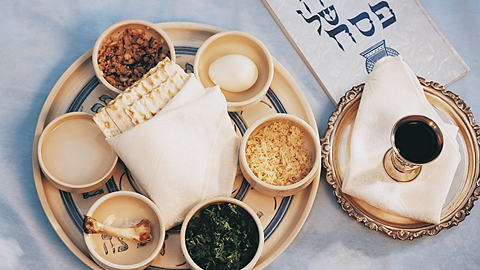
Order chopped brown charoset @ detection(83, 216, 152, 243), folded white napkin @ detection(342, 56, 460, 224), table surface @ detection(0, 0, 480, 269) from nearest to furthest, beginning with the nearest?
chopped brown charoset @ detection(83, 216, 152, 243), folded white napkin @ detection(342, 56, 460, 224), table surface @ detection(0, 0, 480, 269)

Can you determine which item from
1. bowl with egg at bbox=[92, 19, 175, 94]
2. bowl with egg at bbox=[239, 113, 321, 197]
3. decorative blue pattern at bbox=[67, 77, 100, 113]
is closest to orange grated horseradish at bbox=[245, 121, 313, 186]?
bowl with egg at bbox=[239, 113, 321, 197]

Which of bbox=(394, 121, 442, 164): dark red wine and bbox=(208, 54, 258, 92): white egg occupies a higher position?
bbox=(208, 54, 258, 92): white egg

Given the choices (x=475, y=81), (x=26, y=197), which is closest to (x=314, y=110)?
(x=475, y=81)

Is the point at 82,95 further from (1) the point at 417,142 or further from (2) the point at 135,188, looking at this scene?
(1) the point at 417,142

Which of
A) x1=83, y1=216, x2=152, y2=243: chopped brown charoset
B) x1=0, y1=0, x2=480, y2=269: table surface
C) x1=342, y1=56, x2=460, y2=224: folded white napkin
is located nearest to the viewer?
x1=83, y1=216, x2=152, y2=243: chopped brown charoset

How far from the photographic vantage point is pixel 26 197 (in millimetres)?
1129

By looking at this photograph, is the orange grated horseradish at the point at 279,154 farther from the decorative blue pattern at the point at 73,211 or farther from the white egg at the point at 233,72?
the decorative blue pattern at the point at 73,211

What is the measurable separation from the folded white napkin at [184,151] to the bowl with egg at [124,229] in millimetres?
44

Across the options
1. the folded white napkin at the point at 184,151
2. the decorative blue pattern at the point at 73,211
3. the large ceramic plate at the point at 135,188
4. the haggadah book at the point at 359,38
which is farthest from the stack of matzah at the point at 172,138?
the haggadah book at the point at 359,38

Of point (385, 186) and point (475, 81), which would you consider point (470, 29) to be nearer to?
point (475, 81)

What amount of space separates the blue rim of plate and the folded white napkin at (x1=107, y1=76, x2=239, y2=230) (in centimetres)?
9

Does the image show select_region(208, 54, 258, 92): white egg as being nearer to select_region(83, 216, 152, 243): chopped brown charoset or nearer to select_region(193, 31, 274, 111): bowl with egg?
select_region(193, 31, 274, 111): bowl with egg

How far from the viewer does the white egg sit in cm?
107

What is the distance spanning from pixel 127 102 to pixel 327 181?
655 millimetres
